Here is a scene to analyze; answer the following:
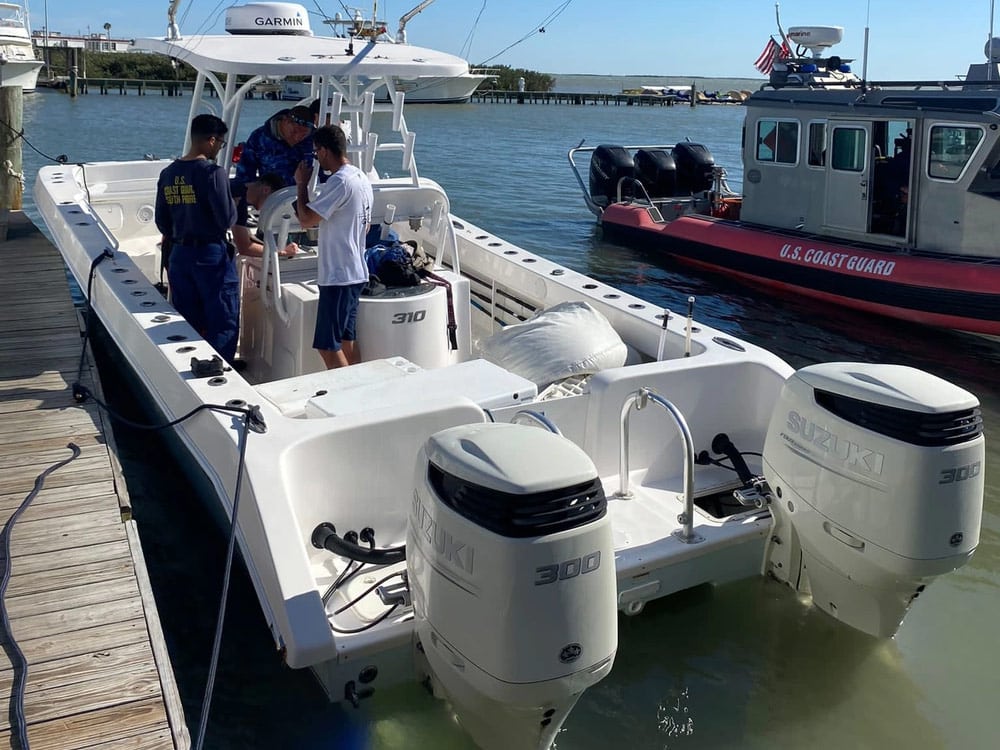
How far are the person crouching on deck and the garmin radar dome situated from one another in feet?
4.14

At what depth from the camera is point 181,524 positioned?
502cm

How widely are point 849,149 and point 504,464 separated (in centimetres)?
959

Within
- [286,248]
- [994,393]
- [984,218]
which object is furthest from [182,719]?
[984,218]

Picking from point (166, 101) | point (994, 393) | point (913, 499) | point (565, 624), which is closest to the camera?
point (565, 624)

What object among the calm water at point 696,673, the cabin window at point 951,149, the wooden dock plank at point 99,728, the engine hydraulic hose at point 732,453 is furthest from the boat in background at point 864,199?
the wooden dock plank at point 99,728

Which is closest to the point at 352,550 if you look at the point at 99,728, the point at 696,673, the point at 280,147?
the point at 99,728

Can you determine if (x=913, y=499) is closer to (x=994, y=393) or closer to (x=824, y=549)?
(x=824, y=549)

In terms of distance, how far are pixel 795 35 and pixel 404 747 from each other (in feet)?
38.0

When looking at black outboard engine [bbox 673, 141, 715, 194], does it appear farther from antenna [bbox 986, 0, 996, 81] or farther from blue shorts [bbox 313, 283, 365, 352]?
blue shorts [bbox 313, 283, 365, 352]

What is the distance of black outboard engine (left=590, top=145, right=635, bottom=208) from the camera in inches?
613

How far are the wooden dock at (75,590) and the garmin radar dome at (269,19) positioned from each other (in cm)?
222

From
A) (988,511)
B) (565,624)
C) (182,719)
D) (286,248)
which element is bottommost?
(988,511)

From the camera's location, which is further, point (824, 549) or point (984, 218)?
point (984, 218)

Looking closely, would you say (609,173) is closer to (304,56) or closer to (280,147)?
(280,147)
